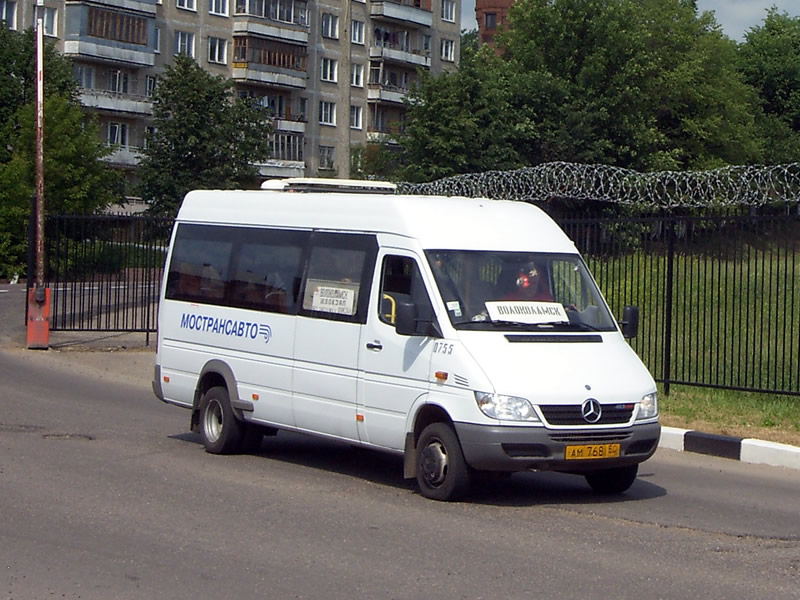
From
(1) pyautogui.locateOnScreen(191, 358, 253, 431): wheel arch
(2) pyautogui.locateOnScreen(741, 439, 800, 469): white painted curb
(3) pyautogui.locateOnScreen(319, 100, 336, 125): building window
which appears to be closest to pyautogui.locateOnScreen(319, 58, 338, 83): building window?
(3) pyautogui.locateOnScreen(319, 100, 336, 125): building window

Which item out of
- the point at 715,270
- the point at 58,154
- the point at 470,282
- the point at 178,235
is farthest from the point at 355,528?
the point at 58,154

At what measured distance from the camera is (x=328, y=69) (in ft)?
274

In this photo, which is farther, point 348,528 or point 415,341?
point 415,341

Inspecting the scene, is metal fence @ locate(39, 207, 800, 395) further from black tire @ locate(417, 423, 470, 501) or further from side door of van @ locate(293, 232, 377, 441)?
black tire @ locate(417, 423, 470, 501)

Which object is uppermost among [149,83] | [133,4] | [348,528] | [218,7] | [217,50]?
[218,7]

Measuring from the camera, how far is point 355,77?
3369 inches

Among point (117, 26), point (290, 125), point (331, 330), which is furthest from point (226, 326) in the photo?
point (290, 125)

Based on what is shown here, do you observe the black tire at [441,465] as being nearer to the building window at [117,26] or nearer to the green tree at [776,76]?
the building window at [117,26]

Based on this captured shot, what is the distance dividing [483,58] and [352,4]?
65.7 feet

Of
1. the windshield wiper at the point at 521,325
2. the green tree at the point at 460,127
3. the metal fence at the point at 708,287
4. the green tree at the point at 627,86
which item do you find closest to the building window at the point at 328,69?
the green tree at the point at 627,86

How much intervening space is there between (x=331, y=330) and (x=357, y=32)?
253 ft

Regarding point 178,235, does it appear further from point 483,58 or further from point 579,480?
point 483,58

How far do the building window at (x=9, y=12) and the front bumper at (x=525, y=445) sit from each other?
198ft

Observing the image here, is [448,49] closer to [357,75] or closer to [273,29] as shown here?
[357,75]
